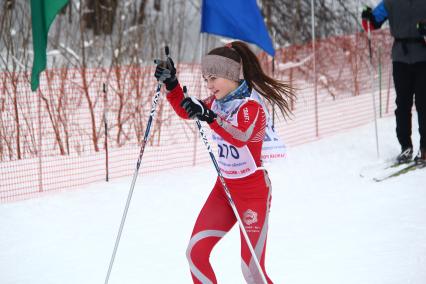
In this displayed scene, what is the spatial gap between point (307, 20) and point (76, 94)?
689cm

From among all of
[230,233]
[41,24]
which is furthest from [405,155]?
[41,24]

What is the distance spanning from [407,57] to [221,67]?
401cm

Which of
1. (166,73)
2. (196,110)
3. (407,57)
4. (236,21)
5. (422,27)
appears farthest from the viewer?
(236,21)

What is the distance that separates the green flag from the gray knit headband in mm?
3197

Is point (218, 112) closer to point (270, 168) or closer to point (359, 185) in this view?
point (359, 185)

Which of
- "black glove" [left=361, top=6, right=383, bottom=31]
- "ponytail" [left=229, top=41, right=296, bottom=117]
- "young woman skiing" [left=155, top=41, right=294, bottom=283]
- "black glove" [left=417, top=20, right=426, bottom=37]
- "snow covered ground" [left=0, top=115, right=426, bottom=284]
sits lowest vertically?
"snow covered ground" [left=0, top=115, right=426, bottom=284]

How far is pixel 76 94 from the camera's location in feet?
34.9

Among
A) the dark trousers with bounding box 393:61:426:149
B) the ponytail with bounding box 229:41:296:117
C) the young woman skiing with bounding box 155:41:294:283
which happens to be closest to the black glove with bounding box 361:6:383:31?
the dark trousers with bounding box 393:61:426:149

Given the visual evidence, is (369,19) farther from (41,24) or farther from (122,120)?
(122,120)

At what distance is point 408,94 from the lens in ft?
23.6

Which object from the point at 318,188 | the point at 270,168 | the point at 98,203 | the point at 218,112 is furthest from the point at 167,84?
the point at 270,168

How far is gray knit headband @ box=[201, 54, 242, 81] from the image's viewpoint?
11.7 feet

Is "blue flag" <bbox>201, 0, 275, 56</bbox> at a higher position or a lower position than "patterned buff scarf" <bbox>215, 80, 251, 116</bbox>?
higher

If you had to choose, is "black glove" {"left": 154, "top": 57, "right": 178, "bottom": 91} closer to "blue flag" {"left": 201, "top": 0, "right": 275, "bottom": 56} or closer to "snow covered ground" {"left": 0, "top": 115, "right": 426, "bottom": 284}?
"snow covered ground" {"left": 0, "top": 115, "right": 426, "bottom": 284}
